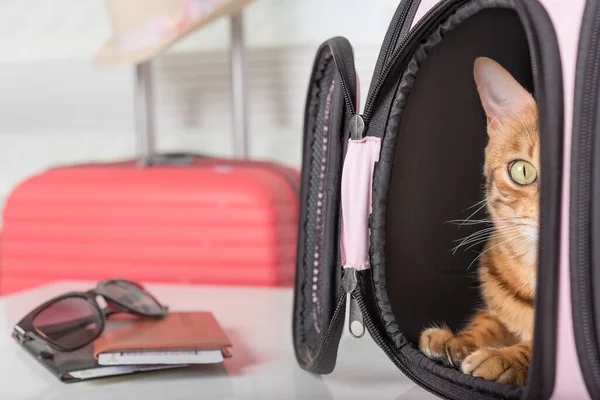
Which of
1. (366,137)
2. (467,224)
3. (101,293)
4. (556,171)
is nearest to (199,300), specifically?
(101,293)

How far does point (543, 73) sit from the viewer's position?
1.98ft

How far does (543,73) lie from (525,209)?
215 mm

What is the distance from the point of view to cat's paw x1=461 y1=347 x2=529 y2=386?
27.0 inches

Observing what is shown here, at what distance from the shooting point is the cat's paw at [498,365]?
687 mm

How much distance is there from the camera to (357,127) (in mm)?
768

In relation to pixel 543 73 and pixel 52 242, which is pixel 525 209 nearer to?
pixel 543 73

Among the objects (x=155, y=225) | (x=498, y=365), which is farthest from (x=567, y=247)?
(x=155, y=225)

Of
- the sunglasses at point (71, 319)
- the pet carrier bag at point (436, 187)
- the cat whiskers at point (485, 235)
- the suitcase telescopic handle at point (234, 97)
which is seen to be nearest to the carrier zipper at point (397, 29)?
the pet carrier bag at point (436, 187)

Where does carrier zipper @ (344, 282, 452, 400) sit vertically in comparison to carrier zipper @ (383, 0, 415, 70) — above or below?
below

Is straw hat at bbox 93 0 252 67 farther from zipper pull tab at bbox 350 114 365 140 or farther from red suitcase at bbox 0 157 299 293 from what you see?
zipper pull tab at bbox 350 114 365 140

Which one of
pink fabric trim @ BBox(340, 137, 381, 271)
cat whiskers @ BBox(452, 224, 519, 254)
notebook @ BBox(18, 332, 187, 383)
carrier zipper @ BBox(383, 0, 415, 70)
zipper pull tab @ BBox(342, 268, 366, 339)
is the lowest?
notebook @ BBox(18, 332, 187, 383)

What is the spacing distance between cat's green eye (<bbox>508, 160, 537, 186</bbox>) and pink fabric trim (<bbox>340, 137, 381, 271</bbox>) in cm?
16

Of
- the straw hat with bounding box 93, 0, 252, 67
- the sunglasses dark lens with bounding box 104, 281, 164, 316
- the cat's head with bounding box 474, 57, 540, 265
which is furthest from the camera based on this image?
the straw hat with bounding box 93, 0, 252, 67

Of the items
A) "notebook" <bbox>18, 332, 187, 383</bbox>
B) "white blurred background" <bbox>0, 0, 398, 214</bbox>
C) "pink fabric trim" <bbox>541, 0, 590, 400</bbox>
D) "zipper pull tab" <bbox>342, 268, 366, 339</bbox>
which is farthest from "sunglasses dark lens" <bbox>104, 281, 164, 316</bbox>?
"white blurred background" <bbox>0, 0, 398, 214</bbox>
